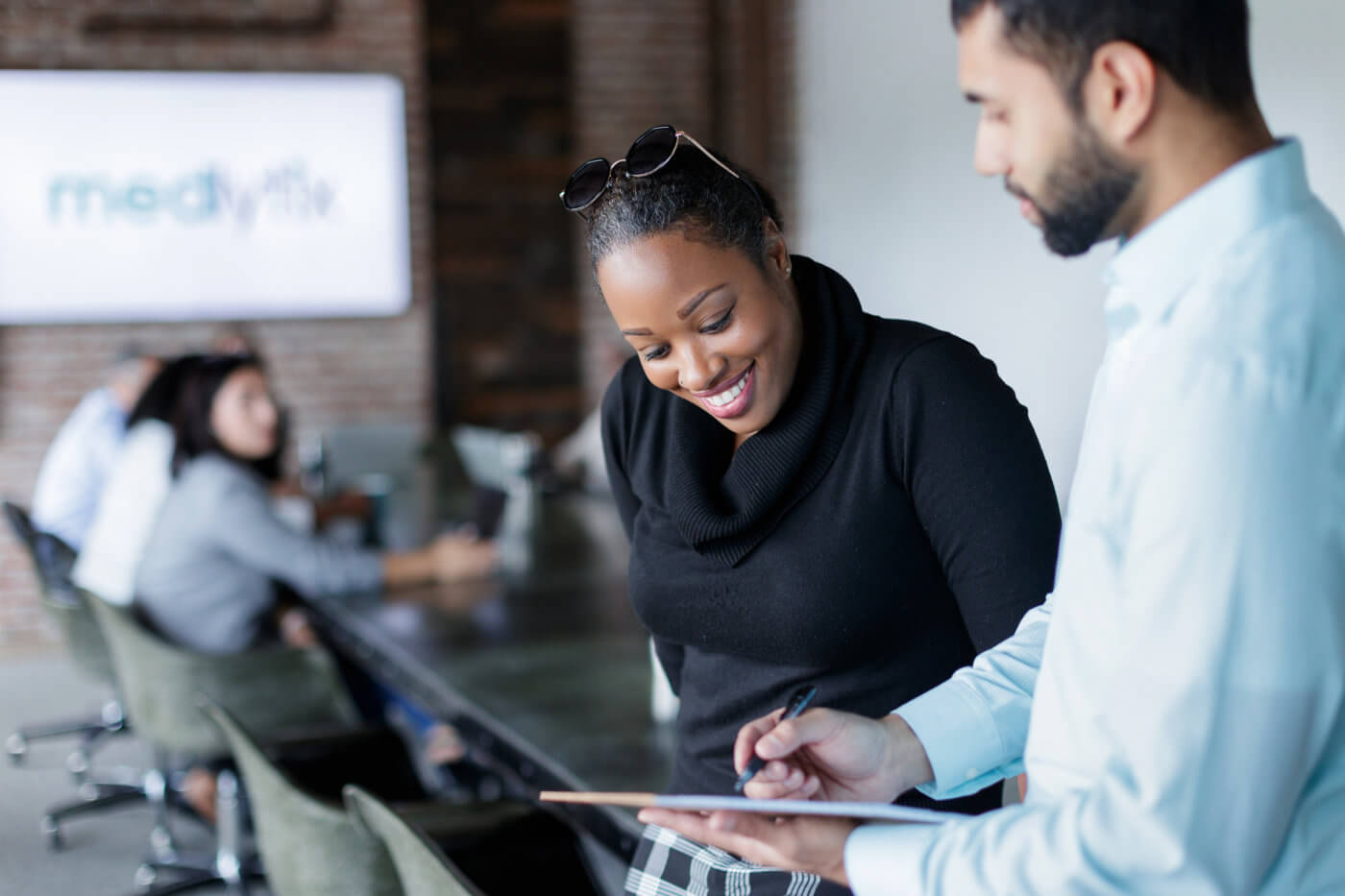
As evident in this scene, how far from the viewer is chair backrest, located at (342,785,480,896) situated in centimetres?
134

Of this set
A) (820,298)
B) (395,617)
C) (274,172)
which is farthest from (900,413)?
(274,172)

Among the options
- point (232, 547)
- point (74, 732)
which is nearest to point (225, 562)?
point (232, 547)

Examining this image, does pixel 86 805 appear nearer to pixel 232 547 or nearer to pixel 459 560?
pixel 232 547

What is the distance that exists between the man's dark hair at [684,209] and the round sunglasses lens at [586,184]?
0.01 m

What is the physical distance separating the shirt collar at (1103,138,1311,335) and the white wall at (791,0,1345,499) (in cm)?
10

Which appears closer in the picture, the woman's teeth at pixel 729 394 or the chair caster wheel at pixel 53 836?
the woman's teeth at pixel 729 394

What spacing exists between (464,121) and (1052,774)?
612cm

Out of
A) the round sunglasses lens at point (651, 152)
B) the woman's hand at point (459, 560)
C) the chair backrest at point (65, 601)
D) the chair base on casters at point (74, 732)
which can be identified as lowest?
the chair base on casters at point (74, 732)

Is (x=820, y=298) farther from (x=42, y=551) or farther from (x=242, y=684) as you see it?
(x=42, y=551)

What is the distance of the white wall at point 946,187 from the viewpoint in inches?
88.5

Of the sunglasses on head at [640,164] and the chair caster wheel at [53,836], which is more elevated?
the sunglasses on head at [640,164]

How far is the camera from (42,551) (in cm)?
390

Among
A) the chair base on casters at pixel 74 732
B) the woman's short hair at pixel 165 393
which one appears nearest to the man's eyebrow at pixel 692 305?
the woman's short hair at pixel 165 393

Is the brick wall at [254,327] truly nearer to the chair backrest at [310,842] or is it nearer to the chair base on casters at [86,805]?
the chair base on casters at [86,805]
